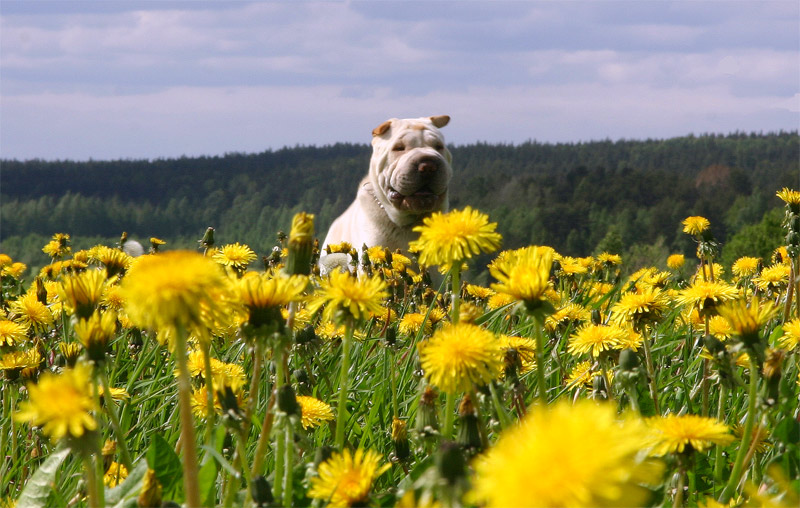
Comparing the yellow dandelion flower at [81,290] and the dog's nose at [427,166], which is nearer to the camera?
the yellow dandelion flower at [81,290]

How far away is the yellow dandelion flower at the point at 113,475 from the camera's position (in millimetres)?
1673

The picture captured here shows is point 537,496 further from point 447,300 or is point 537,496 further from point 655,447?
point 447,300

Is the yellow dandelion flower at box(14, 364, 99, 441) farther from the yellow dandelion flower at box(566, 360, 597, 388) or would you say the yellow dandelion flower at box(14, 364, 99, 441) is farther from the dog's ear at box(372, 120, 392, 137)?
the dog's ear at box(372, 120, 392, 137)

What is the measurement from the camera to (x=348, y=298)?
139cm

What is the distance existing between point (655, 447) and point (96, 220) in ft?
286

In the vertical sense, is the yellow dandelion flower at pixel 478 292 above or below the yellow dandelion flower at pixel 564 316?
below

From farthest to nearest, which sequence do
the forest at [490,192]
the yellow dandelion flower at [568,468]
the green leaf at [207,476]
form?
the forest at [490,192]
the green leaf at [207,476]
the yellow dandelion flower at [568,468]

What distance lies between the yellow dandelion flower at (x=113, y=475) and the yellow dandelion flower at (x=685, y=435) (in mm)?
1099

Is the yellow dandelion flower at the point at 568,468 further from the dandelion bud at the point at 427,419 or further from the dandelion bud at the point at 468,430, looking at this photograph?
the dandelion bud at the point at 427,419

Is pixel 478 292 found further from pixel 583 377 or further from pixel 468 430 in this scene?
pixel 468 430

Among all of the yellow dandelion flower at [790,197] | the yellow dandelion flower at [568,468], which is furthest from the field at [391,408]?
the yellow dandelion flower at [790,197]

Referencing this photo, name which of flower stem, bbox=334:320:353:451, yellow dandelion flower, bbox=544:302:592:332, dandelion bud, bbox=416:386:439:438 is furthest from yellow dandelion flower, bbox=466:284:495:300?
flower stem, bbox=334:320:353:451

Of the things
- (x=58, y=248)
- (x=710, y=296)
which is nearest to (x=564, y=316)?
(x=710, y=296)

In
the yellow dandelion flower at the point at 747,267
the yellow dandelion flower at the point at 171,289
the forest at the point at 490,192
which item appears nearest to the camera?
the yellow dandelion flower at the point at 171,289
